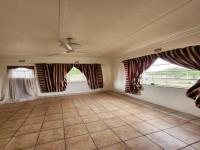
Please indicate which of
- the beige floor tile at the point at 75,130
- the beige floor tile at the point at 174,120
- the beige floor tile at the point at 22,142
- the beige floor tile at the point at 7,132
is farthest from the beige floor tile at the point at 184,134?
the beige floor tile at the point at 7,132

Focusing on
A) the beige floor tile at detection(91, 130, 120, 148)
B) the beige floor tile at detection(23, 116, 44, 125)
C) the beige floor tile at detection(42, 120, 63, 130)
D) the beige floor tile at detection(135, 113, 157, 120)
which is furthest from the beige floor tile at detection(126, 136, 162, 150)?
the beige floor tile at detection(23, 116, 44, 125)

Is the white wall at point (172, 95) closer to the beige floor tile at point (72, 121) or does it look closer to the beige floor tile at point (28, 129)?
the beige floor tile at point (72, 121)

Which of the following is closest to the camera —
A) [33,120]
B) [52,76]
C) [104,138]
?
[104,138]

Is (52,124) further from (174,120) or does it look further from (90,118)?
(174,120)

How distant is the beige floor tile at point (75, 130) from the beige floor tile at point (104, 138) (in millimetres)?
269

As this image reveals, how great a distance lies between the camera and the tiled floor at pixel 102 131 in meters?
1.86

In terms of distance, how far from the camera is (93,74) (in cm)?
620

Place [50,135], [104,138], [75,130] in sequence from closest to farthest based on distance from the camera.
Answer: [104,138]
[50,135]
[75,130]

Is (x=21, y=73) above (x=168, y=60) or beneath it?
beneath

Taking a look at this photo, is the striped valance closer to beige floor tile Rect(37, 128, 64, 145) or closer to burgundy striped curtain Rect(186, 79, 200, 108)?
burgundy striped curtain Rect(186, 79, 200, 108)

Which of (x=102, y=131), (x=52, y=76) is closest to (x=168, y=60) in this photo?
(x=102, y=131)

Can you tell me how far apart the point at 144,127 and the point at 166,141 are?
1.61 feet

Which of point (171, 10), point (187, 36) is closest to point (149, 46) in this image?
point (187, 36)

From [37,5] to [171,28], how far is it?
2.52 meters
